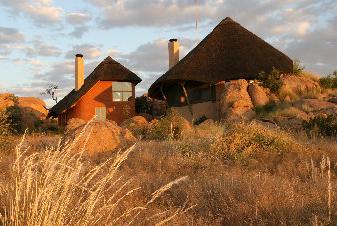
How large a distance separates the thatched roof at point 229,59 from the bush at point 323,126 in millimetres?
9784

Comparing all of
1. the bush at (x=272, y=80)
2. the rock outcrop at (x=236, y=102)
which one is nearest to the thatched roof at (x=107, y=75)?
the rock outcrop at (x=236, y=102)

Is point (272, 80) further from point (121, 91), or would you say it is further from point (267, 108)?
point (121, 91)

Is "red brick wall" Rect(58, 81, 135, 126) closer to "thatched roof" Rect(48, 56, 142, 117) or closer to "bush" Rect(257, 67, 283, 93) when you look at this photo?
"thatched roof" Rect(48, 56, 142, 117)

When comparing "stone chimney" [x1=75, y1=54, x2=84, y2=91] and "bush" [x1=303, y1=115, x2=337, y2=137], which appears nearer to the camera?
"bush" [x1=303, y1=115, x2=337, y2=137]

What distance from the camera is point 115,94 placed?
36094 millimetres

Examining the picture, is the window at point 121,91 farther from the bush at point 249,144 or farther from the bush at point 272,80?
the bush at point 249,144

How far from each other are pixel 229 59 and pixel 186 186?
838 inches

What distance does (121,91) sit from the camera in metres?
36.3

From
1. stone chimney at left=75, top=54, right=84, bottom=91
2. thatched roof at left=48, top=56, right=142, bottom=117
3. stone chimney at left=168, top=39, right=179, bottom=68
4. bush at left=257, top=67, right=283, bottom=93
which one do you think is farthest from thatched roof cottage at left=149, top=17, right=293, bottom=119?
stone chimney at left=75, top=54, right=84, bottom=91

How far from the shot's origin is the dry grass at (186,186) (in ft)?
12.2

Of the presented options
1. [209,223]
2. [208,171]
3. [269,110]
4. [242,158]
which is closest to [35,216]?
[209,223]

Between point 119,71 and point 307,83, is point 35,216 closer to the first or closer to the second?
point 307,83

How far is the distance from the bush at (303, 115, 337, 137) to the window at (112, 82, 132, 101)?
19.8 meters

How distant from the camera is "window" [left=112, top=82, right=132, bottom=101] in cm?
3603
